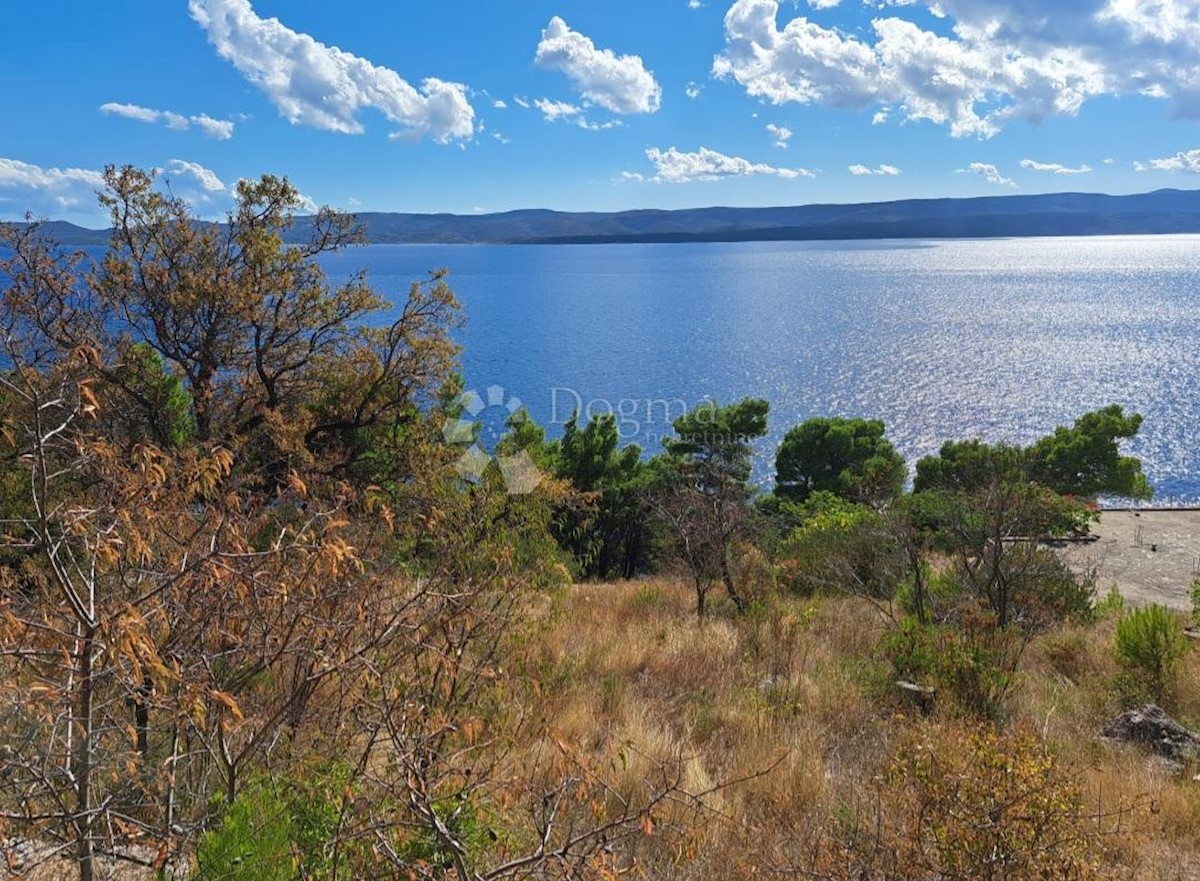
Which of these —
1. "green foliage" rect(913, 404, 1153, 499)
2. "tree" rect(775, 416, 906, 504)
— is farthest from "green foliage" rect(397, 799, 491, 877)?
"green foliage" rect(913, 404, 1153, 499)

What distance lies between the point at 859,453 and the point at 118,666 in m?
33.3

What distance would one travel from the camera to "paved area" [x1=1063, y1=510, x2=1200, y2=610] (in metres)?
15.5

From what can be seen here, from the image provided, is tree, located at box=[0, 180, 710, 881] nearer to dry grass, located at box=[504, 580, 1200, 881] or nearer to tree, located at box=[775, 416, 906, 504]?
dry grass, located at box=[504, 580, 1200, 881]

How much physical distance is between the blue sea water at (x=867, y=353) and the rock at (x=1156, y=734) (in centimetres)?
3524

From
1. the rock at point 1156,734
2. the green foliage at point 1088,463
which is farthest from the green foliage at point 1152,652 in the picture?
the green foliage at point 1088,463

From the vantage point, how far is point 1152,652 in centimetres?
670

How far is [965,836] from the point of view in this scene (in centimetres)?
321

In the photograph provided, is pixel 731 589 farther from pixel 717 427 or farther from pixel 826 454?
pixel 826 454

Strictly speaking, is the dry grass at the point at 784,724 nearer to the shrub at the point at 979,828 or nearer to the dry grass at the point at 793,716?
the dry grass at the point at 793,716

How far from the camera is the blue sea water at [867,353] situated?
52.6 metres

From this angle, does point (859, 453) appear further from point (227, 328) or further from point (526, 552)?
point (526, 552)

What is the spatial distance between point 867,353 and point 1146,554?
5847 centimetres

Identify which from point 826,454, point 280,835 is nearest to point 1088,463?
point 826,454

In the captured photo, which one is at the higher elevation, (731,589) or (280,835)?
(280,835)
